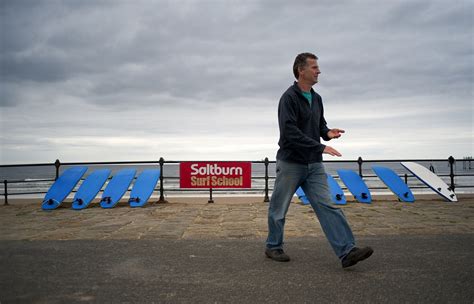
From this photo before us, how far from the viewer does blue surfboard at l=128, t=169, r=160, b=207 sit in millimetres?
9250

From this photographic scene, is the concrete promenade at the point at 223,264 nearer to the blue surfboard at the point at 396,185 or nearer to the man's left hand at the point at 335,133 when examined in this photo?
the man's left hand at the point at 335,133

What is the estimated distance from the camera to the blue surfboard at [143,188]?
9250mm

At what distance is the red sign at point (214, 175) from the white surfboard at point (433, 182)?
5077 mm

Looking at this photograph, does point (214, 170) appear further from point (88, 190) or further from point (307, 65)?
point (307, 65)

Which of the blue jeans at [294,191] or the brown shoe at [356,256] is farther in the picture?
the blue jeans at [294,191]

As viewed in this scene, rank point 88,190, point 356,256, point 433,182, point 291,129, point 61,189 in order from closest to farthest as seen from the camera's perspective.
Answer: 1. point 356,256
2. point 291,129
3. point 61,189
4. point 88,190
5. point 433,182

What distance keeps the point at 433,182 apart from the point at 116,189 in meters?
9.15

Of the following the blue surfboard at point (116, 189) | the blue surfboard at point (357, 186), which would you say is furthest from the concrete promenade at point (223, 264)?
the blue surfboard at point (357, 186)

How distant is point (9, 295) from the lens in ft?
8.69

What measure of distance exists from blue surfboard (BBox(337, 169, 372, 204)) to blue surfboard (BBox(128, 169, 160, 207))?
5.57m

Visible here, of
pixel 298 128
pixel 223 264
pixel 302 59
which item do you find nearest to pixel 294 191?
pixel 298 128

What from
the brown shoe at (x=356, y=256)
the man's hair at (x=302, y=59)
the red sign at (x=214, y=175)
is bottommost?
the brown shoe at (x=356, y=256)

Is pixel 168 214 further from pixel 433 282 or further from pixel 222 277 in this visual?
pixel 433 282

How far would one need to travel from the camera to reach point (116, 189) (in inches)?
380
